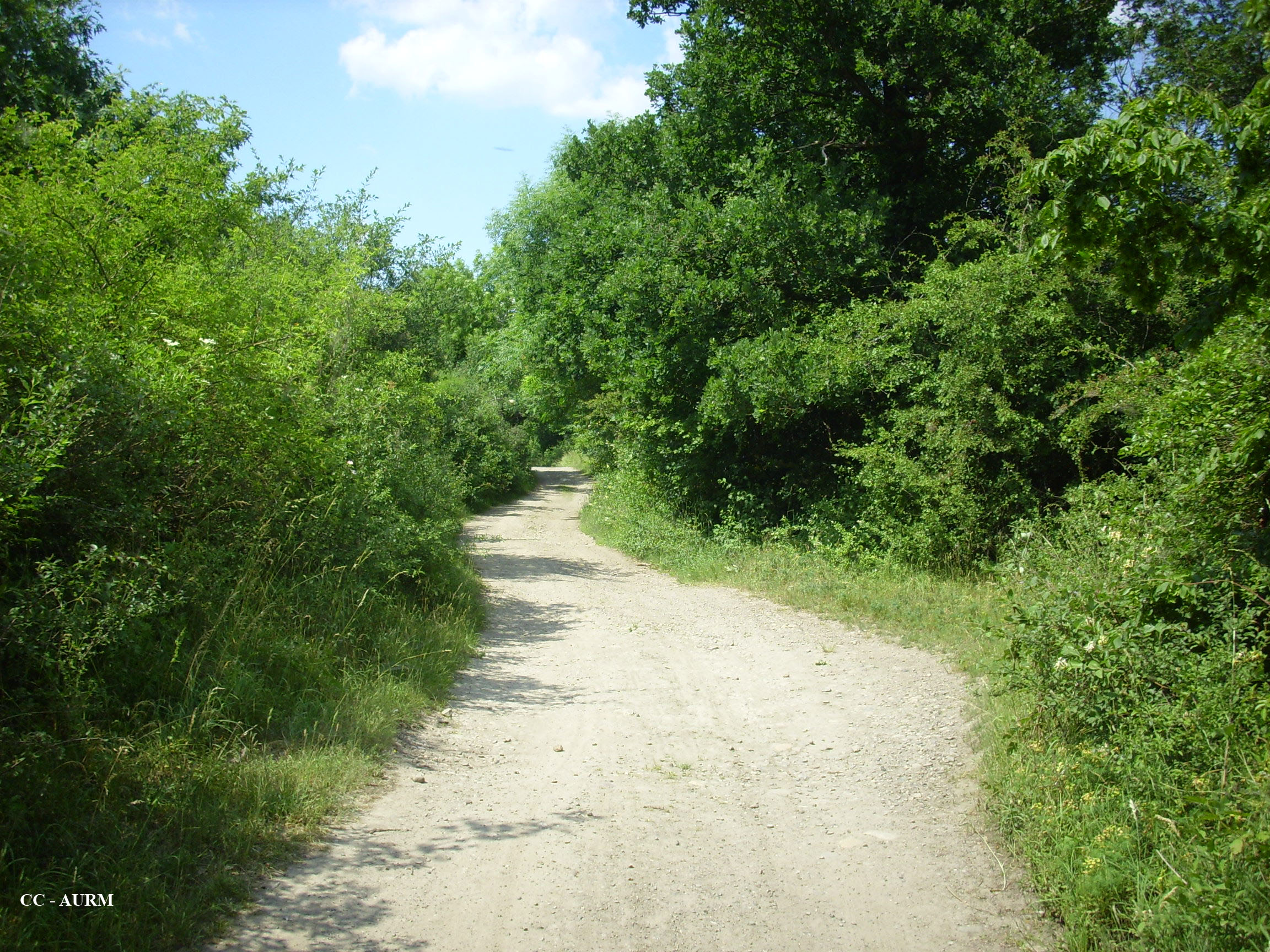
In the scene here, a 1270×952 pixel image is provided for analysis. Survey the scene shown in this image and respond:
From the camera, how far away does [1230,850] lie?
335 centimetres

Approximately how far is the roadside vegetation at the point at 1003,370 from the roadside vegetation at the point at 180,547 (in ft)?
13.8

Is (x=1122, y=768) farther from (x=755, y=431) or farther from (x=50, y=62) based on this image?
(x=50, y=62)

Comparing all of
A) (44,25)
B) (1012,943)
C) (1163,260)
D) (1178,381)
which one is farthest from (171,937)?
(44,25)

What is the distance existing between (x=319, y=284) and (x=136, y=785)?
8.35 meters

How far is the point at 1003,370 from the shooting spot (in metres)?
11.0

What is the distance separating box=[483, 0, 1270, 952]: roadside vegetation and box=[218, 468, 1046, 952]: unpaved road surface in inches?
21.9

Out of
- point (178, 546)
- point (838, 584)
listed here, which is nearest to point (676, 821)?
point (178, 546)

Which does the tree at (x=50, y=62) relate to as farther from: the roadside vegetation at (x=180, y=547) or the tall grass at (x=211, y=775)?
the tall grass at (x=211, y=775)

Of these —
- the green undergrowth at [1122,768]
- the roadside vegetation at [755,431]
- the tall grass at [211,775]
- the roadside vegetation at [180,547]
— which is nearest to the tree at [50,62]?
the roadside vegetation at [755,431]

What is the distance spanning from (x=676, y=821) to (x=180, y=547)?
388cm

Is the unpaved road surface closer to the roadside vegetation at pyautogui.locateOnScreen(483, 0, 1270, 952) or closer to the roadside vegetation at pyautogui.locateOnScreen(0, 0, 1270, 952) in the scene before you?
the roadside vegetation at pyautogui.locateOnScreen(0, 0, 1270, 952)

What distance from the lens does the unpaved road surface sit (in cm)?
391

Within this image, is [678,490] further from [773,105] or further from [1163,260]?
[1163,260]

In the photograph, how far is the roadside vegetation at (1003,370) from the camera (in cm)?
434
